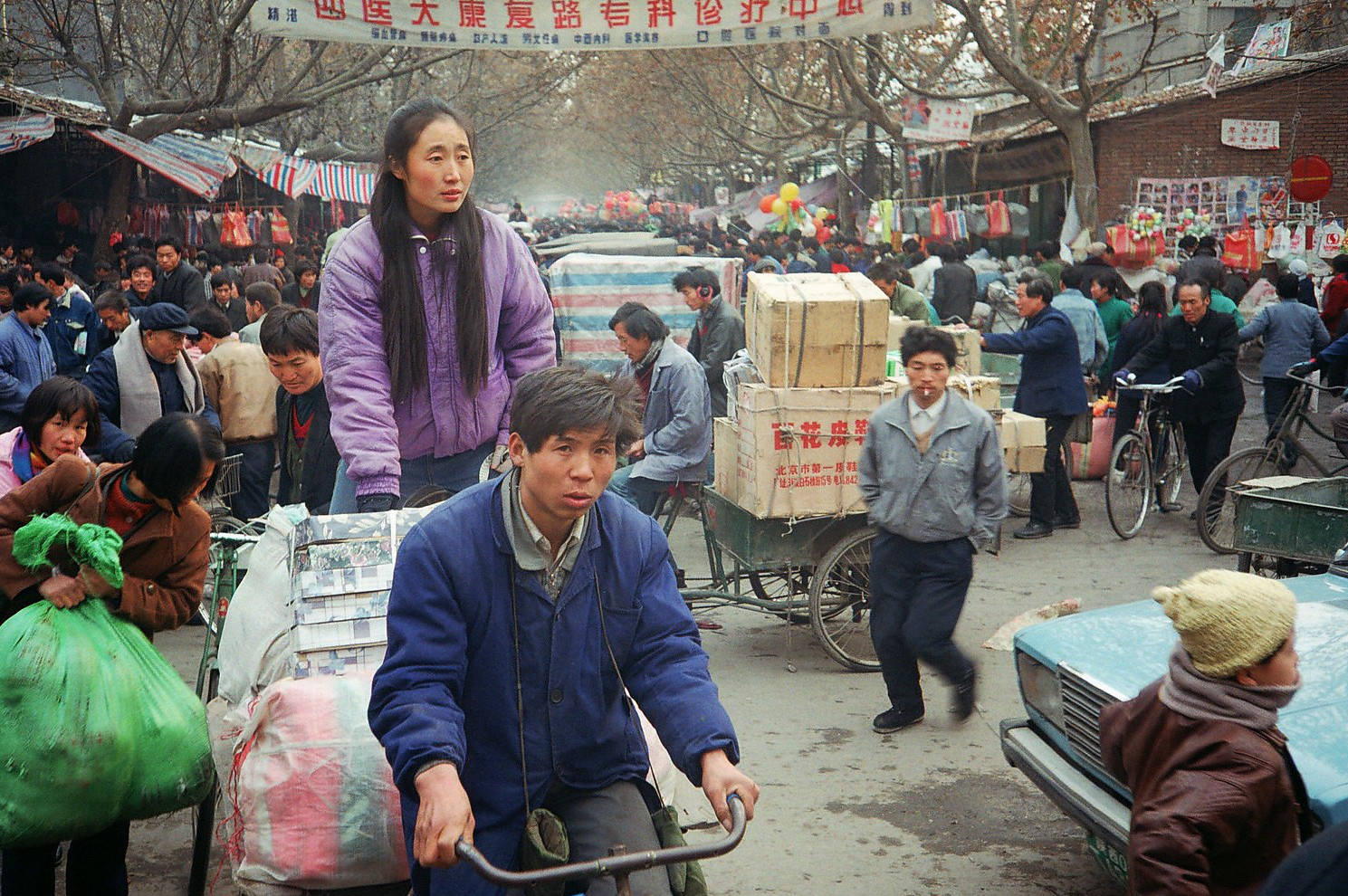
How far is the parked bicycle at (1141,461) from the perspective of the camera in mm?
9094

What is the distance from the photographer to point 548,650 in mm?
2502

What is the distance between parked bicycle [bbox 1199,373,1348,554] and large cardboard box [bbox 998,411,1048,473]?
3.74 feet

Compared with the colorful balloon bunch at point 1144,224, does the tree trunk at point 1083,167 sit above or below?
above

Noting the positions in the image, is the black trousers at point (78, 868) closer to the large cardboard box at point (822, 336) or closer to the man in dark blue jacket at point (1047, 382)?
the large cardboard box at point (822, 336)


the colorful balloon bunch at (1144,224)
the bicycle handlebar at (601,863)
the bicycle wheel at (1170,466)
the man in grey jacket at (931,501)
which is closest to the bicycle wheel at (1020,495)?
the bicycle wheel at (1170,466)

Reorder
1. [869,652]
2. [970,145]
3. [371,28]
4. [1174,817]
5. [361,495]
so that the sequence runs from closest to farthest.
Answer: [1174,817]
[361,495]
[869,652]
[371,28]
[970,145]

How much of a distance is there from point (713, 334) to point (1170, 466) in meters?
3.56

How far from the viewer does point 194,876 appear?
12.5 feet

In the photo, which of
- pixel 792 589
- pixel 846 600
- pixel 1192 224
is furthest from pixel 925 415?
pixel 1192 224

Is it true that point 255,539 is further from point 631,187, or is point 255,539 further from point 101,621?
point 631,187

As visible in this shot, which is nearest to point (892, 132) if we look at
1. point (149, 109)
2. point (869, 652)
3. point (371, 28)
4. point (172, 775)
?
point (149, 109)

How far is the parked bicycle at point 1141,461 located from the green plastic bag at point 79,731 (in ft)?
23.6

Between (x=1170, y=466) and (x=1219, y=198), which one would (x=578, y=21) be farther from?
(x=1219, y=198)

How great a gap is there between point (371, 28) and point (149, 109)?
26.1 ft
